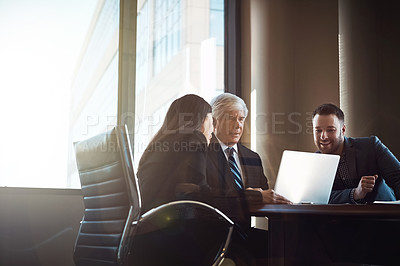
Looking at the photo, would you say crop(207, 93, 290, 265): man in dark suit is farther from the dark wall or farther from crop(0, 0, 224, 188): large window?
the dark wall

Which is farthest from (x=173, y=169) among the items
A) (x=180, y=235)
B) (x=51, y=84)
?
(x=51, y=84)

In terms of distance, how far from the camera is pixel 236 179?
293 centimetres

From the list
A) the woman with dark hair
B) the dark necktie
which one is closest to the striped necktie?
the dark necktie

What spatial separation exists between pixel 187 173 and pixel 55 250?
166 cm

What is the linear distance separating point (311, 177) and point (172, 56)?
2.19 meters

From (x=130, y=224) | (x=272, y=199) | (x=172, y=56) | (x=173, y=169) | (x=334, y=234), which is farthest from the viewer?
(x=172, y=56)

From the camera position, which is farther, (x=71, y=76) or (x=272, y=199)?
(x=71, y=76)

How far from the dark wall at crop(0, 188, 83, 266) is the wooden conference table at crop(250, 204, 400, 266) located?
1941 mm

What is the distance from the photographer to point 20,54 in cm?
349

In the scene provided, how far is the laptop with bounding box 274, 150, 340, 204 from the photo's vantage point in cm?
238

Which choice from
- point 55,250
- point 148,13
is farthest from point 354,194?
point 148,13

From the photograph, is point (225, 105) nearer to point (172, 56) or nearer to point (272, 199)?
point (172, 56)

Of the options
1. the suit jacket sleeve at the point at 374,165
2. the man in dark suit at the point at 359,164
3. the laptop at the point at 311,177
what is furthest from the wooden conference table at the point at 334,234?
the suit jacket sleeve at the point at 374,165

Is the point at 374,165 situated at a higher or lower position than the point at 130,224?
higher
